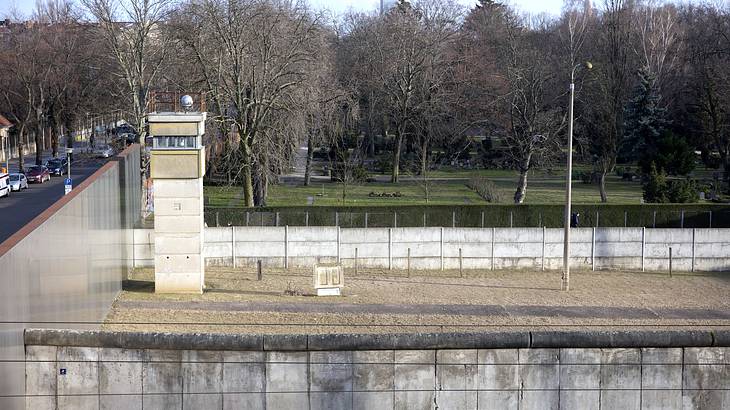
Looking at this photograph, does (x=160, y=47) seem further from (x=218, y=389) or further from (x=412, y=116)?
(x=218, y=389)

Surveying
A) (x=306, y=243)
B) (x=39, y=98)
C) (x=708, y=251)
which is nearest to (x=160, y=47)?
(x=306, y=243)

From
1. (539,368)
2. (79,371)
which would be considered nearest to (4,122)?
(79,371)

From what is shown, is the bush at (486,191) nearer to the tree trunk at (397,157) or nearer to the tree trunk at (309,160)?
the tree trunk at (397,157)

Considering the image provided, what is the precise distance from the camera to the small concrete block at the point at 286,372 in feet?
41.0

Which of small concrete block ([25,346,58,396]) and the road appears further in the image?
the road

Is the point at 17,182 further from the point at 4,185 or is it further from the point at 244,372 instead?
the point at 244,372

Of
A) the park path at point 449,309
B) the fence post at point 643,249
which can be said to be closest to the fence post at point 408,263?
the park path at point 449,309

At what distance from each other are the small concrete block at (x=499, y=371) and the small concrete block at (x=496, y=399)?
0.02 meters

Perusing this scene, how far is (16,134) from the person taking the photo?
229 ft

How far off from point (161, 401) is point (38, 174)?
44786 millimetres

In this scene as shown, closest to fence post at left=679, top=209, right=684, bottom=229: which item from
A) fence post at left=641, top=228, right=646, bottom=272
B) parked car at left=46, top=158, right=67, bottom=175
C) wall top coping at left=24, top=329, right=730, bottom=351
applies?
fence post at left=641, top=228, right=646, bottom=272

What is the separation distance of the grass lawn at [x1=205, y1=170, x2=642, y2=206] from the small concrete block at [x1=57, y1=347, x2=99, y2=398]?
3277cm

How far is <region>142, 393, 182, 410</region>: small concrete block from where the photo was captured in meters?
12.7

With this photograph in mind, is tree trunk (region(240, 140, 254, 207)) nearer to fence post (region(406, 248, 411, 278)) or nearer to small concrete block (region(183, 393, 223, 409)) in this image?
fence post (region(406, 248, 411, 278))
